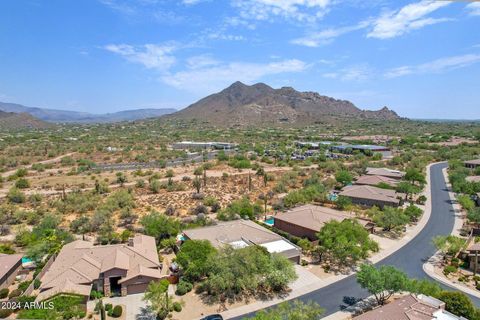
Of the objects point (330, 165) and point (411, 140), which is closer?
point (330, 165)

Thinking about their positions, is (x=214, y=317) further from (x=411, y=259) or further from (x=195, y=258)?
(x=411, y=259)

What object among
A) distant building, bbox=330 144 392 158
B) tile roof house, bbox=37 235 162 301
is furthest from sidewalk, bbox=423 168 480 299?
distant building, bbox=330 144 392 158

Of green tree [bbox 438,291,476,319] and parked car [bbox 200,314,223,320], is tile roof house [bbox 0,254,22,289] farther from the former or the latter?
green tree [bbox 438,291,476,319]

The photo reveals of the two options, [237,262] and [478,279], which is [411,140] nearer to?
[478,279]

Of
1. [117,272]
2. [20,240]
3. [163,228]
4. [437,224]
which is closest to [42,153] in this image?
[20,240]

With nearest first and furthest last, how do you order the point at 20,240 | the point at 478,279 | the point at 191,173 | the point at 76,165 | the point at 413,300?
1. the point at 413,300
2. the point at 478,279
3. the point at 20,240
4. the point at 191,173
5. the point at 76,165

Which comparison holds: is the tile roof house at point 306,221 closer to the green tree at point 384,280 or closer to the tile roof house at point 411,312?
the green tree at point 384,280
